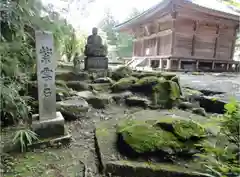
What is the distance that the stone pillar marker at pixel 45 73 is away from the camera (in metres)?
2.34

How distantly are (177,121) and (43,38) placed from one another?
1.95 meters

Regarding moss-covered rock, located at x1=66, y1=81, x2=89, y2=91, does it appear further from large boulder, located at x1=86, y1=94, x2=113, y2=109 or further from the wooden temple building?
the wooden temple building

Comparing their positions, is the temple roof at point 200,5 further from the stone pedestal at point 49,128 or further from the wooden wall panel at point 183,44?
the stone pedestal at point 49,128

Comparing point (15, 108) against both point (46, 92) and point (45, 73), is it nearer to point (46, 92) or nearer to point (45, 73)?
point (46, 92)

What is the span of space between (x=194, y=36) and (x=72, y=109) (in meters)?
10.1

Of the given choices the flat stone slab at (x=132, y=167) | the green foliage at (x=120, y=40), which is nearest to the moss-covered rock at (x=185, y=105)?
the flat stone slab at (x=132, y=167)

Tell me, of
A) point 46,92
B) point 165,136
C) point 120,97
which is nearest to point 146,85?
point 120,97

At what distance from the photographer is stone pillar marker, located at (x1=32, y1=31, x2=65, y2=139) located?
236cm

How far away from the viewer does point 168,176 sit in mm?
1841

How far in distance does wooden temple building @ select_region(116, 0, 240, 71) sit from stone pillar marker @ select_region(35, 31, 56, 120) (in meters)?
8.26

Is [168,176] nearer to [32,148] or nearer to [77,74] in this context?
[32,148]

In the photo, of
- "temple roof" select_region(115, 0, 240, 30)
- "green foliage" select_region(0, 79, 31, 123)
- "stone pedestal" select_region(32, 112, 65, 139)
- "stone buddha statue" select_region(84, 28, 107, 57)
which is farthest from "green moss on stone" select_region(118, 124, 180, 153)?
"temple roof" select_region(115, 0, 240, 30)

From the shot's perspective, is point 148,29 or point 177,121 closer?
Result: point 177,121

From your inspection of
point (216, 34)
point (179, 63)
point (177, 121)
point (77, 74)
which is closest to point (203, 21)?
point (216, 34)
